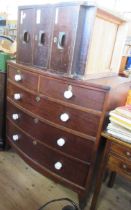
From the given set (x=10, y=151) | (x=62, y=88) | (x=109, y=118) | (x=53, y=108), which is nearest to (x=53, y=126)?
(x=53, y=108)

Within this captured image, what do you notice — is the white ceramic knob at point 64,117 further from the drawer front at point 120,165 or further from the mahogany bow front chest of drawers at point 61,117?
the drawer front at point 120,165

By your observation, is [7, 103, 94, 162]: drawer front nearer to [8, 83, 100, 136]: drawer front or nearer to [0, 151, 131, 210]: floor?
[8, 83, 100, 136]: drawer front

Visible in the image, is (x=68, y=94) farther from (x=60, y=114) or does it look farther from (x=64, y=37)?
(x=64, y=37)

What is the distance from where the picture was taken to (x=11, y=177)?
1459 mm

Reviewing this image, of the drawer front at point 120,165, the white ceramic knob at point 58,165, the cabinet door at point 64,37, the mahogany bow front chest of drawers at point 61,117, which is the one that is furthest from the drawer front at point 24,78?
the drawer front at point 120,165

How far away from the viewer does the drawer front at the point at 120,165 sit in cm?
96

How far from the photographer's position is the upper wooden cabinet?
988mm

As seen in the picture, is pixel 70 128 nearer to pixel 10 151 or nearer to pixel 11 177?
pixel 11 177

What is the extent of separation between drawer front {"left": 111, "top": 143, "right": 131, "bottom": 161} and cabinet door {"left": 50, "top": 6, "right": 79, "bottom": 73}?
506mm

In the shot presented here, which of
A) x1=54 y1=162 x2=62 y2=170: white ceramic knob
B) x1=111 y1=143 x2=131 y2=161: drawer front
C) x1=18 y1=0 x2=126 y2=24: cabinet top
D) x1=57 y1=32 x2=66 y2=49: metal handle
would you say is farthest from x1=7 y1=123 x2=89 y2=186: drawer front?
x1=18 y1=0 x2=126 y2=24: cabinet top

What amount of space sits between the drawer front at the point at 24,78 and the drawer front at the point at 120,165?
0.67 metres

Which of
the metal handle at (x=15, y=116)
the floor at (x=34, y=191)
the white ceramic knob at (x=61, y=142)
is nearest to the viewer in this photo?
the white ceramic knob at (x=61, y=142)

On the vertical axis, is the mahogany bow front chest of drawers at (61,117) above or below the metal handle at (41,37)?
below

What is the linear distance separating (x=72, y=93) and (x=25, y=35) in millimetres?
597
